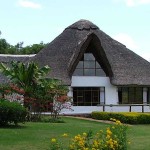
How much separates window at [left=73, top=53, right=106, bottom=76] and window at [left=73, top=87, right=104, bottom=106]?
1160 mm

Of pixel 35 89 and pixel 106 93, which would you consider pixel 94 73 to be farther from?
pixel 35 89

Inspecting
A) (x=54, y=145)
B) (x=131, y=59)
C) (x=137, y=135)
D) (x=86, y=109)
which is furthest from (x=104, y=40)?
(x=54, y=145)

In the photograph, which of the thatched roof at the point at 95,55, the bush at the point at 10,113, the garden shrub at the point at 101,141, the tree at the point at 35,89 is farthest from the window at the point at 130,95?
the garden shrub at the point at 101,141

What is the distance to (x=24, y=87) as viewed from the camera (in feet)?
87.6

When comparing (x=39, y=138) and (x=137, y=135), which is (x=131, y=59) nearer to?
(x=137, y=135)

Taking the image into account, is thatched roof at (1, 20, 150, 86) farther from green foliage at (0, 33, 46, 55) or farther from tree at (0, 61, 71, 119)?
green foliage at (0, 33, 46, 55)

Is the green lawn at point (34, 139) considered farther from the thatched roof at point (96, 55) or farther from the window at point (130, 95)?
the window at point (130, 95)

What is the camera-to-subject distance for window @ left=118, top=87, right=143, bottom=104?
123 feet

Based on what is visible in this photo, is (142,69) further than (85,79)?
Yes

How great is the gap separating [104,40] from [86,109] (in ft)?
22.0

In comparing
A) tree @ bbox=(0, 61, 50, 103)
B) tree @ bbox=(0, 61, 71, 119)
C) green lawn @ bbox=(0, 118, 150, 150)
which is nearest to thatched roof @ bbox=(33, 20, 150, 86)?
tree @ bbox=(0, 61, 71, 119)

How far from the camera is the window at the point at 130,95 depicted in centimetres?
3756

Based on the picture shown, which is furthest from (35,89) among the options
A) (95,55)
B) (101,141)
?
(101,141)

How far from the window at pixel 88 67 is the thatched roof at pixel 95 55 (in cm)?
35
